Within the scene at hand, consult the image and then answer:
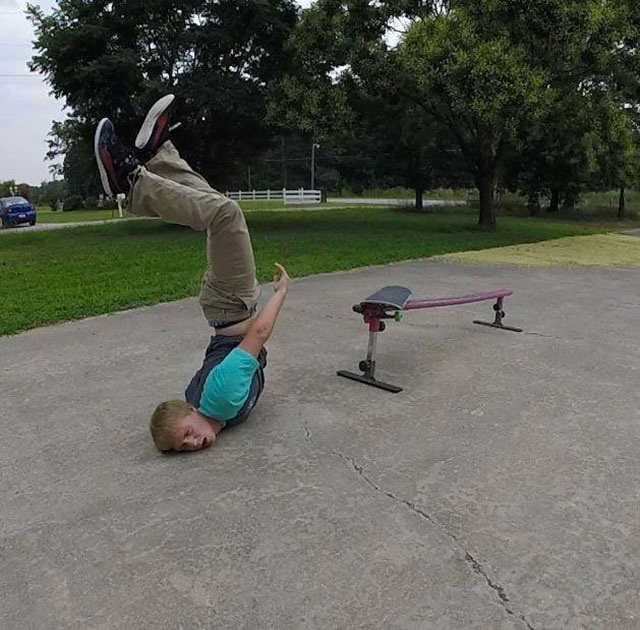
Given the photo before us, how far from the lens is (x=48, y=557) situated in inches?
84.7

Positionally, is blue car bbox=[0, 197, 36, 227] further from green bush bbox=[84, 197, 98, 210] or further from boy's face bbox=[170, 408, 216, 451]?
boy's face bbox=[170, 408, 216, 451]

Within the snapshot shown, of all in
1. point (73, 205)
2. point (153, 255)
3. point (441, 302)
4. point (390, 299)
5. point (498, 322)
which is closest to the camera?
point (390, 299)

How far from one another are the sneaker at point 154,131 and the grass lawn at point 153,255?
281cm

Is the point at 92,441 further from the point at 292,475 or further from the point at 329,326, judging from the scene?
the point at 329,326

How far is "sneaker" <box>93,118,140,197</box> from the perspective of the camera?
2.96 meters

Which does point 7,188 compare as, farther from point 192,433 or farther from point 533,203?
point 192,433

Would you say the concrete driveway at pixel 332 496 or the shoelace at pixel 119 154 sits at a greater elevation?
the shoelace at pixel 119 154

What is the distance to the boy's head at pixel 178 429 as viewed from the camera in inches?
111

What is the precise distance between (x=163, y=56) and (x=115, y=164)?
1343cm

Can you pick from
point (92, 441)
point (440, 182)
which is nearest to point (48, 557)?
point (92, 441)

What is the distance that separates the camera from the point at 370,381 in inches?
153

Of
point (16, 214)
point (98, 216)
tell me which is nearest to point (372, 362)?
point (16, 214)

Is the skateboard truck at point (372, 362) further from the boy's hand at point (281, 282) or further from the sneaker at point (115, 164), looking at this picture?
the sneaker at point (115, 164)

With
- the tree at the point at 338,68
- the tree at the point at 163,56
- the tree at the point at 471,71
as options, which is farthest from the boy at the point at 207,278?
the tree at the point at 163,56
